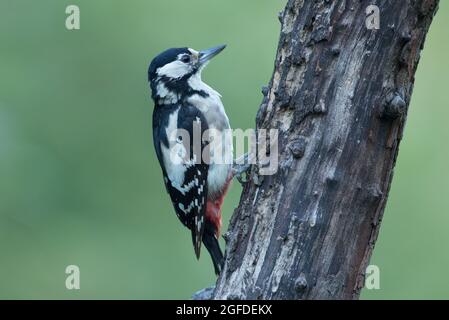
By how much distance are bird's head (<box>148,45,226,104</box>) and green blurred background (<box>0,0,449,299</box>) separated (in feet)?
7.78

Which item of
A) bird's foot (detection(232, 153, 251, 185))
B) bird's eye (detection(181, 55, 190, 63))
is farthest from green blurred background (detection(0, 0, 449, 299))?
bird's foot (detection(232, 153, 251, 185))

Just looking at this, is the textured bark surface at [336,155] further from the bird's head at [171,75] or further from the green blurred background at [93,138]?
the green blurred background at [93,138]

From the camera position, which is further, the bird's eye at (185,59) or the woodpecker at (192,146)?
the bird's eye at (185,59)

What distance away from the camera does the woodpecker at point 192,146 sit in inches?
179

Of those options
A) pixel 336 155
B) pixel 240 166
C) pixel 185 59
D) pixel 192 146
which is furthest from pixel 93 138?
pixel 336 155

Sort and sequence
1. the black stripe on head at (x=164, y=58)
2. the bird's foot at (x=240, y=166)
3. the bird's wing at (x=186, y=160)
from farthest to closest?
the black stripe on head at (x=164, y=58) < the bird's wing at (x=186, y=160) < the bird's foot at (x=240, y=166)

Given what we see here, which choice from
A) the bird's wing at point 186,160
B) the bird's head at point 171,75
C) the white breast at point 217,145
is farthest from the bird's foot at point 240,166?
the bird's head at point 171,75

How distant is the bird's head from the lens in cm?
469

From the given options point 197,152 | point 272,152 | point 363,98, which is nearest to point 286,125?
point 272,152

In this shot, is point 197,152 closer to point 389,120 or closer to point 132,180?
point 389,120

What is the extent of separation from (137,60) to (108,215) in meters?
1.57

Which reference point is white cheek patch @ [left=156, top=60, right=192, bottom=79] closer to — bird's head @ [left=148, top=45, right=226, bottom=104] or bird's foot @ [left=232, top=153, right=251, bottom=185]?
bird's head @ [left=148, top=45, right=226, bottom=104]

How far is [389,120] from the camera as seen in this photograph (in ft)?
10.2

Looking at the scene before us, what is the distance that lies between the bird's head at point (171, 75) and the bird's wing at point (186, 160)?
12 cm
